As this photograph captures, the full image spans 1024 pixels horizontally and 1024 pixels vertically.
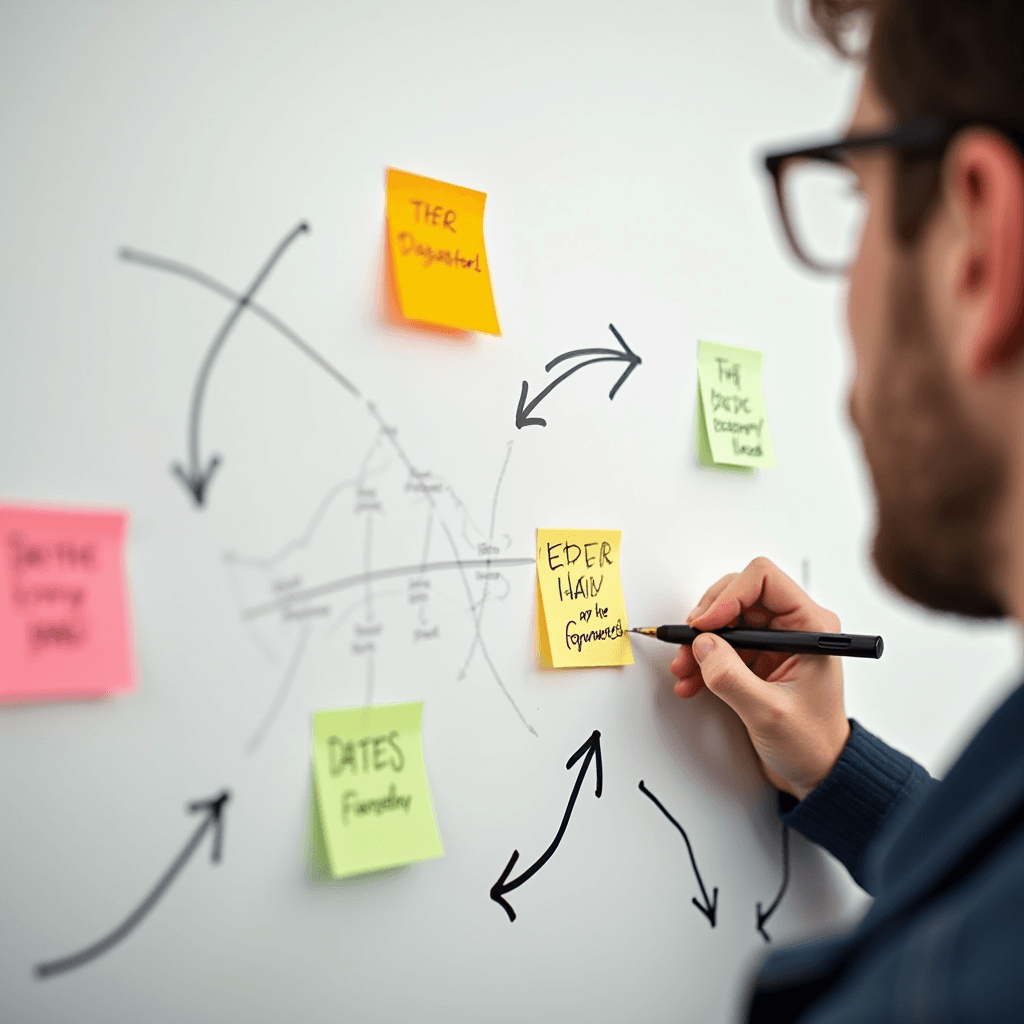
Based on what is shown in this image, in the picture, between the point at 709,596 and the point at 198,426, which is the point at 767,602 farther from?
the point at 198,426

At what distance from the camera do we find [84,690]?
0.45m

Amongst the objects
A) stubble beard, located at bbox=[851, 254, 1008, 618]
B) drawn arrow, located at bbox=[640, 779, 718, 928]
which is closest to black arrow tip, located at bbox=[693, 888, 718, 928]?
drawn arrow, located at bbox=[640, 779, 718, 928]

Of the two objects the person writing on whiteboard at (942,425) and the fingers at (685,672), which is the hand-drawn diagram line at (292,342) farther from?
the person writing on whiteboard at (942,425)

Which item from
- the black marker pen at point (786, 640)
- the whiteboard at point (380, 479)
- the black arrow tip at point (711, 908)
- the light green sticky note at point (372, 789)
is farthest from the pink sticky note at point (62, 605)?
the black arrow tip at point (711, 908)

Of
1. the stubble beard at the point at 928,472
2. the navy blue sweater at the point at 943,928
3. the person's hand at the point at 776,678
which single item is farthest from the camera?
the person's hand at the point at 776,678

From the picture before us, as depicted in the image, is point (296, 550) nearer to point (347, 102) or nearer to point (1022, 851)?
point (347, 102)

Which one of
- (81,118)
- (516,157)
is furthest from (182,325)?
(516,157)

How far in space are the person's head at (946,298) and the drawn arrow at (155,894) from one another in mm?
406

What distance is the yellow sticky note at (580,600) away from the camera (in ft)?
2.02

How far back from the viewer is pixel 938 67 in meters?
0.43

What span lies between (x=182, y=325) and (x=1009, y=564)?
45cm

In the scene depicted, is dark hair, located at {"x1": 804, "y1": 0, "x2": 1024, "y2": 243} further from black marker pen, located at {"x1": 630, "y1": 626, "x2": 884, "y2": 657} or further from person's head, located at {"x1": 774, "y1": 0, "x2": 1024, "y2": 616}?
black marker pen, located at {"x1": 630, "y1": 626, "x2": 884, "y2": 657}

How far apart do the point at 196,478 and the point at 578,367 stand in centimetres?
29

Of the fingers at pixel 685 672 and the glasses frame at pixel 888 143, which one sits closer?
the glasses frame at pixel 888 143
